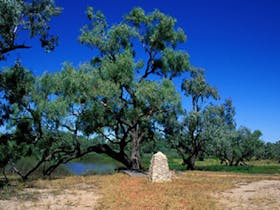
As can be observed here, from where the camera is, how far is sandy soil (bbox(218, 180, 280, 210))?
1282 cm

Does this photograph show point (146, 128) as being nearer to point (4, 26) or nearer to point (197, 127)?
point (197, 127)

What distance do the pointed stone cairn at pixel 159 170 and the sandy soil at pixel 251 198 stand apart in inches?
159

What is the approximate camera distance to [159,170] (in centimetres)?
2012

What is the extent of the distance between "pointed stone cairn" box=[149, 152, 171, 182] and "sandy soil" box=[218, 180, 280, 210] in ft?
13.2

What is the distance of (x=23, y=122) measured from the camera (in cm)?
2297

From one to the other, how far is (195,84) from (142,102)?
1063 centimetres

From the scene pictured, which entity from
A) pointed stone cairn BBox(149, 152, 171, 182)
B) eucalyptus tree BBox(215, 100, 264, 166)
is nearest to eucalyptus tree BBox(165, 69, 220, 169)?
eucalyptus tree BBox(215, 100, 264, 166)

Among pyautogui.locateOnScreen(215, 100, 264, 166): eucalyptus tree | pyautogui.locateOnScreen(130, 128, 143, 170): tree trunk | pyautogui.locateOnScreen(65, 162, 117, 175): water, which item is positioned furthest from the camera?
pyautogui.locateOnScreen(215, 100, 264, 166): eucalyptus tree

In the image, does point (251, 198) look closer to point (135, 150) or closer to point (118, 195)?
point (118, 195)

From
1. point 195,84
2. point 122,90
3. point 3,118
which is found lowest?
point 3,118

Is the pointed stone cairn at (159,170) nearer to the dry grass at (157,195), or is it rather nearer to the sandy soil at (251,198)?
the dry grass at (157,195)

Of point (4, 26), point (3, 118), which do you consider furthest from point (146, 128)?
point (4, 26)

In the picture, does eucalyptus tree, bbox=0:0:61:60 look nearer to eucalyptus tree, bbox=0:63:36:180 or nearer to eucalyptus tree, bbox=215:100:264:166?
eucalyptus tree, bbox=0:63:36:180

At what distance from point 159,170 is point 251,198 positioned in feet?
21.7
